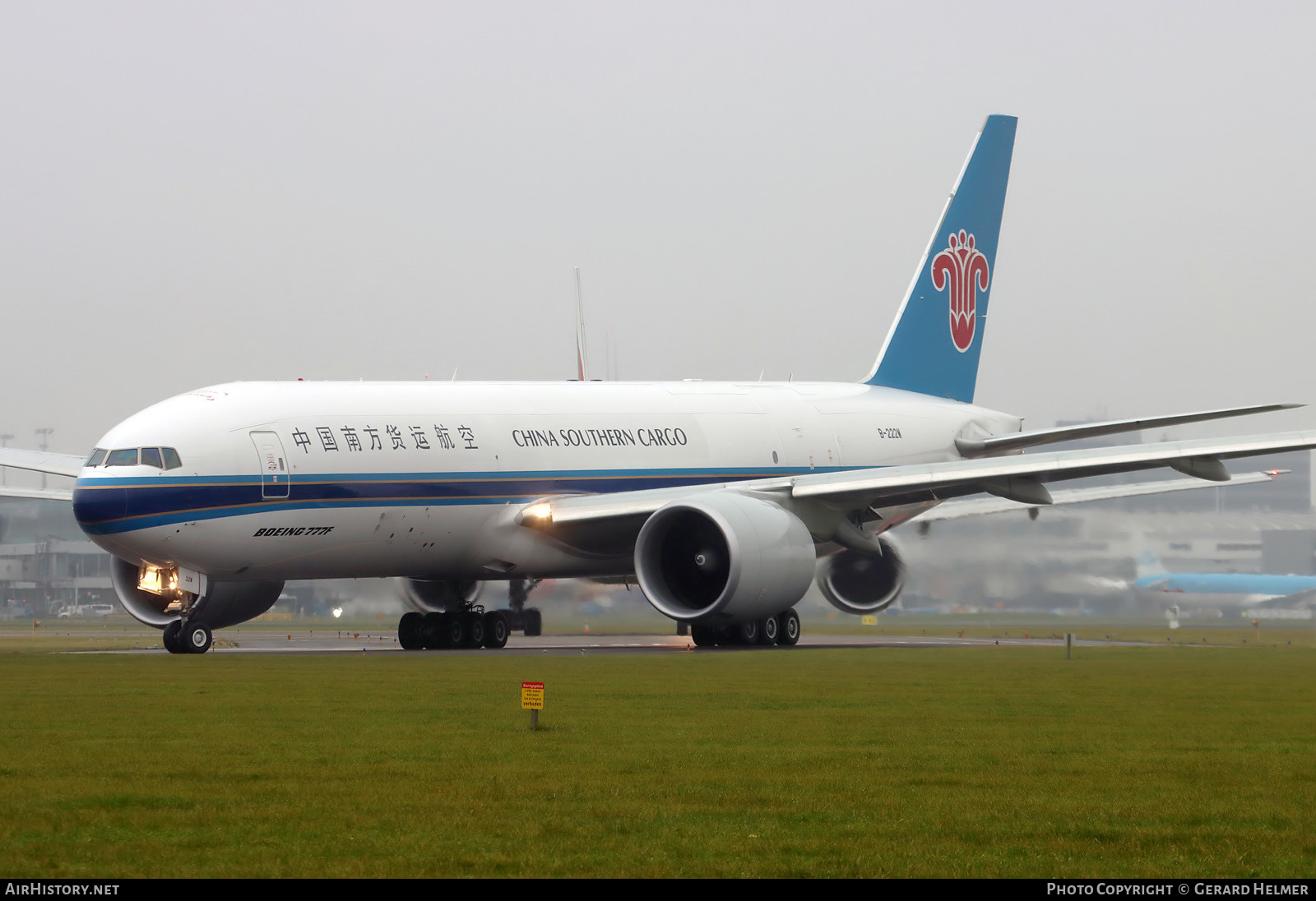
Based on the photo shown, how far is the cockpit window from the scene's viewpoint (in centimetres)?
A: 2502

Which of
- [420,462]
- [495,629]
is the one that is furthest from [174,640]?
[495,629]

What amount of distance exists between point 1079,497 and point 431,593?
13.2m

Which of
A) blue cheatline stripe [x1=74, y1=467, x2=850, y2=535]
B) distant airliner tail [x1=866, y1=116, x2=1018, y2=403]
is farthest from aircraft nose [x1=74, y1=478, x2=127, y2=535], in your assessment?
distant airliner tail [x1=866, y1=116, x2=1018, y2=403]

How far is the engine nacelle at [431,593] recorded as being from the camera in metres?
31.5

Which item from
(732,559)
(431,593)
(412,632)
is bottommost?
(412,632)


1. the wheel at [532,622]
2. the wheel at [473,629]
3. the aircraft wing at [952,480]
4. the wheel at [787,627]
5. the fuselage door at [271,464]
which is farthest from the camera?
the wheel at [532,622]

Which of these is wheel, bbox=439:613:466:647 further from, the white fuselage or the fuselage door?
the fuselage door

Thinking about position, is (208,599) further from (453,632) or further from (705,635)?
(705,635)

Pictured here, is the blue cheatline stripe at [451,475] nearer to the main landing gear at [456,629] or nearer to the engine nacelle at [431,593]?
the main landing gear at [456,629]

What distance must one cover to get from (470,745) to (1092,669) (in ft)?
38.7

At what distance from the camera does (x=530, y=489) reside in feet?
95.9

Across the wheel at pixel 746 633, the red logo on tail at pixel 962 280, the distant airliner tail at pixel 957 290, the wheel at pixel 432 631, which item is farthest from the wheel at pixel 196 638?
the red logo on tail at pixel 962 280

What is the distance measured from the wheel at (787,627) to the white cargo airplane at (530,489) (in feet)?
0.12

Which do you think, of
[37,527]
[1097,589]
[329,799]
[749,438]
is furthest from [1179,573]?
[37,527]
